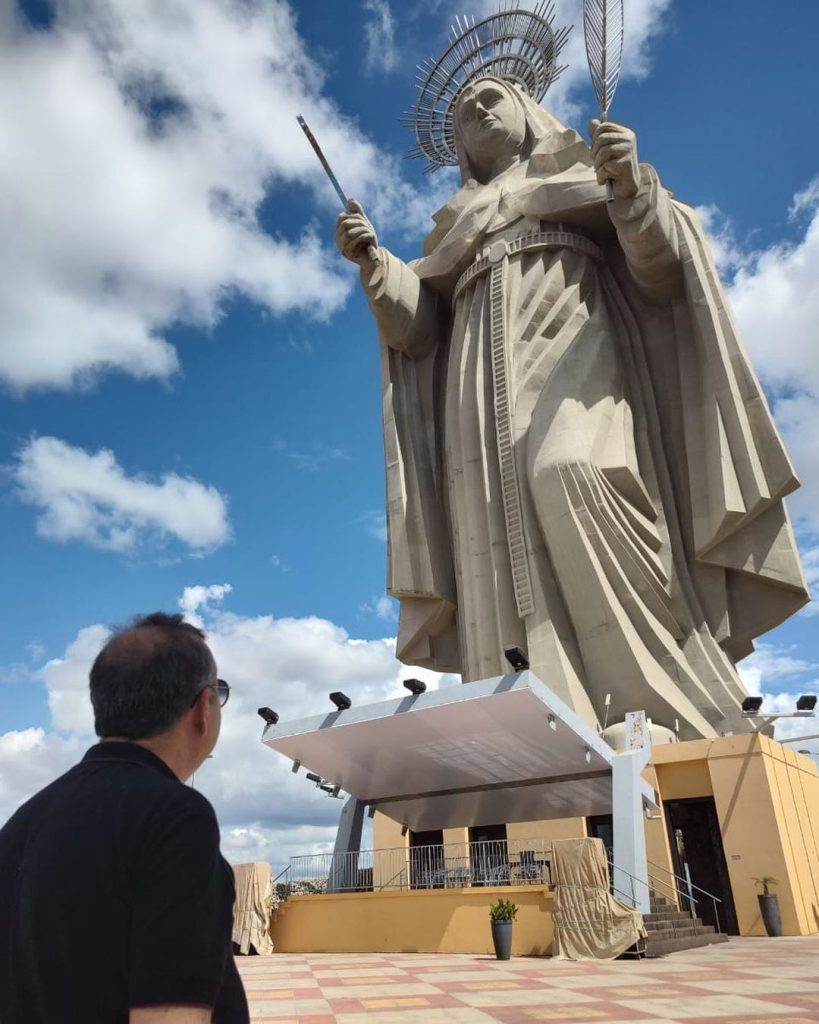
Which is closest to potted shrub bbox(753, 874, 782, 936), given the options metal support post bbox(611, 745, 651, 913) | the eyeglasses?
metal support post bbox(611, 745, 651, 913)

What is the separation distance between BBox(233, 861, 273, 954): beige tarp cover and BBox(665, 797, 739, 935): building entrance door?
5500mm

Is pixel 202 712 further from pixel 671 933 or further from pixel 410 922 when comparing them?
pixel 410 922

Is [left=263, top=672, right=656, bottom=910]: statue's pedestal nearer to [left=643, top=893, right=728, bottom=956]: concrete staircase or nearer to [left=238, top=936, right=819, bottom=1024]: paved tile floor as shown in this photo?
[left=643, top=893, right=728, bottom=956]: concrete staircase

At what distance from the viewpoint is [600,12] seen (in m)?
11.3

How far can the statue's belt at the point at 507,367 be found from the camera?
13.2 m

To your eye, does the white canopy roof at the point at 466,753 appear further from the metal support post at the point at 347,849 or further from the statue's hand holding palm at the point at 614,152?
the statue's hand holding palm at the point at 614,152

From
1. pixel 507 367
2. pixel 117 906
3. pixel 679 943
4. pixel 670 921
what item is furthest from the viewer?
pixel 507 367

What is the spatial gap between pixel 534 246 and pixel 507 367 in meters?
2.31

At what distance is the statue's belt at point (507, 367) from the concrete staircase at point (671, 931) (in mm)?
4495

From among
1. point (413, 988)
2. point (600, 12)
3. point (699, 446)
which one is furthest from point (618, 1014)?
point (600, 12)

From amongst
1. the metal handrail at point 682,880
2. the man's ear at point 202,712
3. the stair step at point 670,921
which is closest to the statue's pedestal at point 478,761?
the stair step at point 670,921

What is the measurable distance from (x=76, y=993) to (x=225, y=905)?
217mm

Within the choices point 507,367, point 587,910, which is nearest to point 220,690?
point 587,910

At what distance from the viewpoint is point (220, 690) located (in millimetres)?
1653
